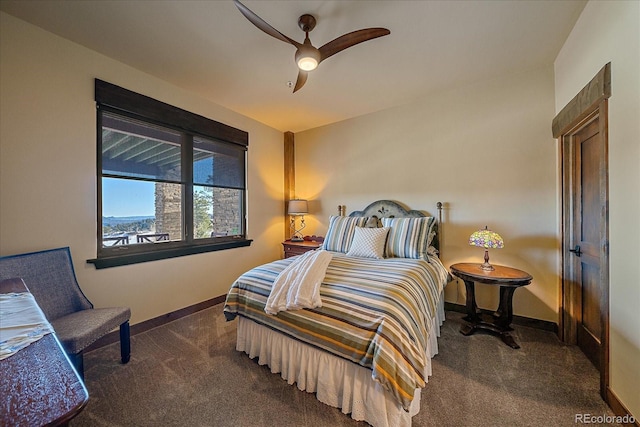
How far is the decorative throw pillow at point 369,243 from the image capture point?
2705mm

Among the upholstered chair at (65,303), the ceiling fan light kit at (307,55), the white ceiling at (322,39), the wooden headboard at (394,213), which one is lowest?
the upholstered chair at (65,303)

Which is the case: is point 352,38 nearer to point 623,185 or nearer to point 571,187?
point 623,185

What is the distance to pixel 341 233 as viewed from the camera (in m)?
3.10

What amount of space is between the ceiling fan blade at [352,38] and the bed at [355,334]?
175cm

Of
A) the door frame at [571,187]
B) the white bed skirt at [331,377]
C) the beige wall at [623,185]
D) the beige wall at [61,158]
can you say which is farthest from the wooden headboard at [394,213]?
the beige wall at [61,158]

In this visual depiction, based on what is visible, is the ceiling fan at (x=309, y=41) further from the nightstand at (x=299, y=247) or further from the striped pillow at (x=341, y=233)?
the nightstand at (x=299, y=247)

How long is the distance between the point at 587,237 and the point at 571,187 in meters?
0.49

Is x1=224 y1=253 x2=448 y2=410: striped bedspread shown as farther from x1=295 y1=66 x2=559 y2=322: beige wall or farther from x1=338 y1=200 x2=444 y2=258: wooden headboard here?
x1=295 y1=66 x2=559 y2=322: beige wall

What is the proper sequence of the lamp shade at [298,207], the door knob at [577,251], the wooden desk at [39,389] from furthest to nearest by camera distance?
the lamp shade at [298,207], the door knob at [577,251], the wooden desk at [39,389]

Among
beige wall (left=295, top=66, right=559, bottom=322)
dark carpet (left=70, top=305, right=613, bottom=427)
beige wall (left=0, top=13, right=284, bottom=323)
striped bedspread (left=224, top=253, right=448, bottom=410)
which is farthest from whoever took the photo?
beige wall (left=295, top=66, right=559, bottom=322)

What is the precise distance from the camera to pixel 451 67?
99.8 inches

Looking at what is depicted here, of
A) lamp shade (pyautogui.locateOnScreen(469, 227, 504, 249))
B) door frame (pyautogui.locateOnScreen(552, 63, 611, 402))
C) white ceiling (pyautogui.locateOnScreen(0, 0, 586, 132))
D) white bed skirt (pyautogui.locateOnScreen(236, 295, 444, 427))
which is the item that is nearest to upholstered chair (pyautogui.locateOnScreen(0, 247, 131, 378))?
white bed skirt (pyautogui.locateOnScreen(236, 295, 444, 427))

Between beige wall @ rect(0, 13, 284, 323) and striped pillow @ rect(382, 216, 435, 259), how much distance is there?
2481mm

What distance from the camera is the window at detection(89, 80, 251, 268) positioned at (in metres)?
2.41
